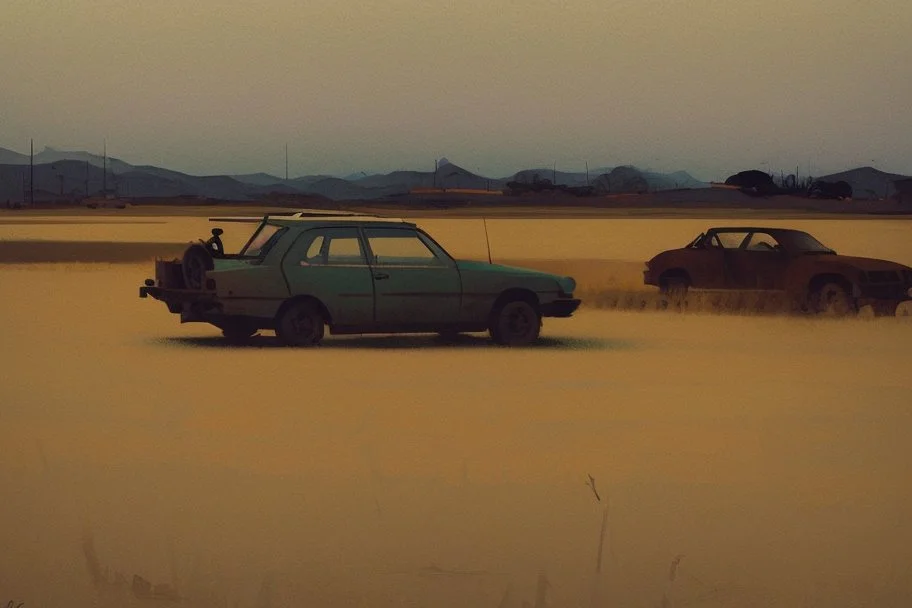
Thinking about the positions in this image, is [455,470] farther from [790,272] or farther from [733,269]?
[733,269]

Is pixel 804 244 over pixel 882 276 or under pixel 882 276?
over

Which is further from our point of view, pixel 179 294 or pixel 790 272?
pixel 790 272

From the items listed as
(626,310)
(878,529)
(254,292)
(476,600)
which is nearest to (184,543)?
(476,600)

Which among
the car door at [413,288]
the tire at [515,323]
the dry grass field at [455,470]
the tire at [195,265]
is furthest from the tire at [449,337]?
the tire at [195,265]

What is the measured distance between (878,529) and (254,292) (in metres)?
10.7

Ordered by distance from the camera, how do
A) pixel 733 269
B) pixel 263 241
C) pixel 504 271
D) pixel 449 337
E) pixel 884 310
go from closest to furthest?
pixel 263 241 < pixel 504 271 < pixel 449 337 < pixel 884 310 < pixel 733 269

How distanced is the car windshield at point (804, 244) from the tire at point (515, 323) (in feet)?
25.3

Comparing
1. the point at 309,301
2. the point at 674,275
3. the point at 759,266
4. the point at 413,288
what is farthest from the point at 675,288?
the point at 309,301

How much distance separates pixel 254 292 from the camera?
1902 centimetres

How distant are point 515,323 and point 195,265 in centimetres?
368

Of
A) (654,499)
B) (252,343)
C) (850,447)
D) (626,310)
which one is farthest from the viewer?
(626,310)

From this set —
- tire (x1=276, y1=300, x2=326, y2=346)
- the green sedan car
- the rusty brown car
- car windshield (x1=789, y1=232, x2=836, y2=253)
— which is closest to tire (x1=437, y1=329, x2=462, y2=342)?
the green sedan car

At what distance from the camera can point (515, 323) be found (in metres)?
20.3

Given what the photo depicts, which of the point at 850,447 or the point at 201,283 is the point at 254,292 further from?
the point at 850,447
